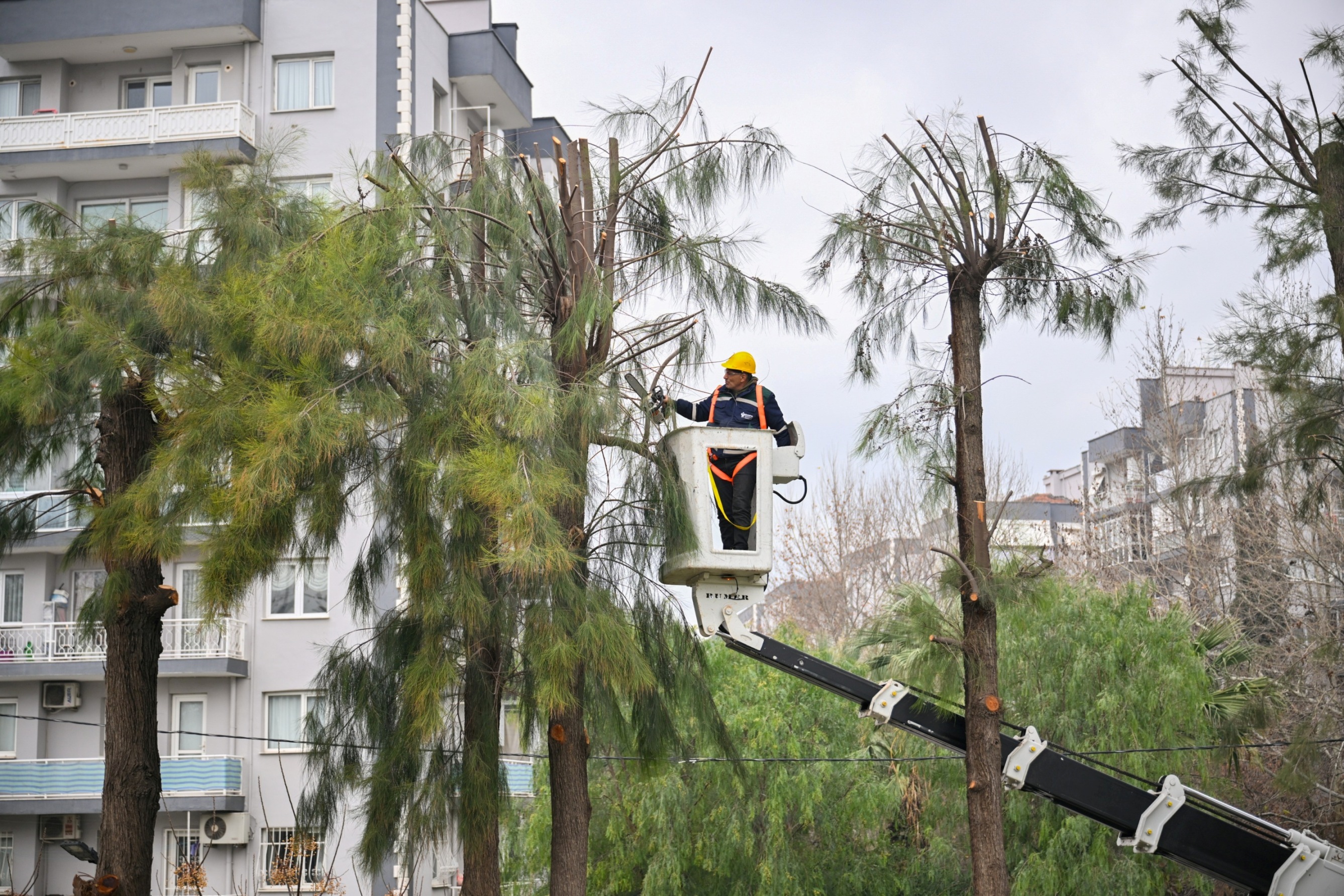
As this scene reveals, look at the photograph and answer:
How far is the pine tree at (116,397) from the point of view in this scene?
996 centimetres

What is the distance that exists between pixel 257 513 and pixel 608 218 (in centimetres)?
357

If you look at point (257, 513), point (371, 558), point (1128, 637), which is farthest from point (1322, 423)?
point (257, 513)

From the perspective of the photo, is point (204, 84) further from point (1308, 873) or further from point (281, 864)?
point (1308, 873)

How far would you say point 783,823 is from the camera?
61.6 ft

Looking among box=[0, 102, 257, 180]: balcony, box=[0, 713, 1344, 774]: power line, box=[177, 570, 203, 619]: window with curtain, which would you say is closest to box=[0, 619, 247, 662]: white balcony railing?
box=[177, 570, 203, 619]: window with curtain

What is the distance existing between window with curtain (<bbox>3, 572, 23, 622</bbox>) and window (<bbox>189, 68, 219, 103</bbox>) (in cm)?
911

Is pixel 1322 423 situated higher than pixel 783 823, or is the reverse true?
pixel 1322 423

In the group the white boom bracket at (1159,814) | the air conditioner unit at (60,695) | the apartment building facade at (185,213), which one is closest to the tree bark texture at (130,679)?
the white boom bracket at (1159,814)

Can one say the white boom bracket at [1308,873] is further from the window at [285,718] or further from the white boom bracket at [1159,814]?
the window at [285,718]

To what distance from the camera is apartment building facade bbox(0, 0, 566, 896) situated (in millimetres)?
22781

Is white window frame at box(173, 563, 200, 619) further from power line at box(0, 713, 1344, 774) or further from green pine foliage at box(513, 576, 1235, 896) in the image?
green pine foliage at box(513, 576, 1235, 896)

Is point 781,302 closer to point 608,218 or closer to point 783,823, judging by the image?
point 608,218

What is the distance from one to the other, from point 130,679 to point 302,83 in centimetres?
1618

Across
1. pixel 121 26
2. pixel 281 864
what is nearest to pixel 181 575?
pixel 281 864
